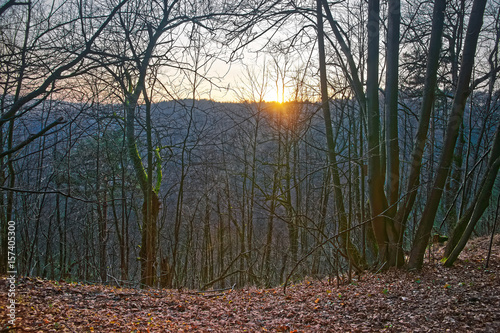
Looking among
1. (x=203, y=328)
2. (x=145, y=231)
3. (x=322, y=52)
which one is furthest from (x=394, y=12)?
(x=145, y=231)

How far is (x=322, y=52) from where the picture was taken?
26.7 ft

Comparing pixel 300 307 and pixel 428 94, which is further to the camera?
pixel 428 94

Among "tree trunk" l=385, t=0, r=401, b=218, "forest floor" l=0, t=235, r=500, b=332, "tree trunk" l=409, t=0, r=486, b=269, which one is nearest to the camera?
"forest floor" l=0, t=235, r=500, b=332

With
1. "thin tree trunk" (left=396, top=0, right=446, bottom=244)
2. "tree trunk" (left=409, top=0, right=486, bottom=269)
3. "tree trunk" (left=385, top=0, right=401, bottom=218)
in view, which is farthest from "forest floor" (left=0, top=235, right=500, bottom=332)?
"tree trunk" (left=385, top=0, right=401, bottom=218)

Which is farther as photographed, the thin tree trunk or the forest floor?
the thin tree trunk

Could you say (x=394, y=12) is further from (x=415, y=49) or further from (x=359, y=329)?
(x=415, y=49)

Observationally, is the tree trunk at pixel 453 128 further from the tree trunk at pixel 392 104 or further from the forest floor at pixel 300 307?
the tree trunk at pixel 392 104

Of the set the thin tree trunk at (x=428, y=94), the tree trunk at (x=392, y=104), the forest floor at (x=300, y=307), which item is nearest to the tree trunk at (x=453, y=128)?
the thin tree trunk at (x=428, y=94)

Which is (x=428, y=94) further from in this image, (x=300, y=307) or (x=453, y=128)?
(x=300, y=307)

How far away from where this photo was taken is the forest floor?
3859 mm

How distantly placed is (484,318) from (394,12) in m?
5.07

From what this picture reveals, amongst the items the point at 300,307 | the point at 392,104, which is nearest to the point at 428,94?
the point at 392,104

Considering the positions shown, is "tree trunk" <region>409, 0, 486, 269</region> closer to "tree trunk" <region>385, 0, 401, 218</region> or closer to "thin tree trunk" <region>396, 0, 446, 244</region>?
"thin tree trunk" <region>396, 0, 446, 244</region>

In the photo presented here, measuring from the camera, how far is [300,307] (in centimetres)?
538
